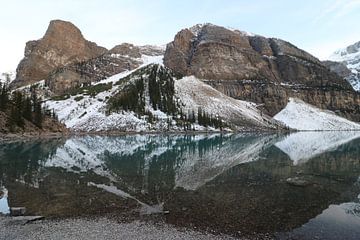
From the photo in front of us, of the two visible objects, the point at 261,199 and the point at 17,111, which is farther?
the point at 17,111

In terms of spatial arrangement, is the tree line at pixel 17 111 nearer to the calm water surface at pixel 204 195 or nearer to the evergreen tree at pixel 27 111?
Result: the evergreen tree at pixel 27 111

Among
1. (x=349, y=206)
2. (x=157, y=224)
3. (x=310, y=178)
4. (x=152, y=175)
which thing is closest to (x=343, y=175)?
(x=310, y=178)

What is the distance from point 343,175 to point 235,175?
52.0 ft

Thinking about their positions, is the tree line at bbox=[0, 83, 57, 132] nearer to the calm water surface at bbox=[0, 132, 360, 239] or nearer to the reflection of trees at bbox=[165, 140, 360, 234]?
the calm water surface at bbox=[0, 132, 360, 239]


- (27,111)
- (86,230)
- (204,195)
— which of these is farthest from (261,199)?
(27,111)

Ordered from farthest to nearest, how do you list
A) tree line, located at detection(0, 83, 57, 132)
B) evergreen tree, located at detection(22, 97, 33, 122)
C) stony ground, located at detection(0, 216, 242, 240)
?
evergreen tree, located at detection(22, 97, 33, 122) < tree line, located at detection(0, 83, 57, 132) < stony ground, located at detection(0, 216, 242, 240)

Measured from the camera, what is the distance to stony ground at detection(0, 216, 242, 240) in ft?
72.0

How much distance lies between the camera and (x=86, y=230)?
919 inches

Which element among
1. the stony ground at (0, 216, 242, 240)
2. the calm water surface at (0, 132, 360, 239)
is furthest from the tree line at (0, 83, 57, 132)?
the stony ground at (0, 216, 242, 240)

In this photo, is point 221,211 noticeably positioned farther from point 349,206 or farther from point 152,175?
point 152,175

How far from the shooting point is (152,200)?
3319cm

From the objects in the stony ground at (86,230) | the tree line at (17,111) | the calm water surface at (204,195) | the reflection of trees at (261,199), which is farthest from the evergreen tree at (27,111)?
the stony ground at (86,230)

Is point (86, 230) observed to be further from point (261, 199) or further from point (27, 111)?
point (27, 111)

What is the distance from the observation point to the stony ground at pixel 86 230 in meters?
21.9
